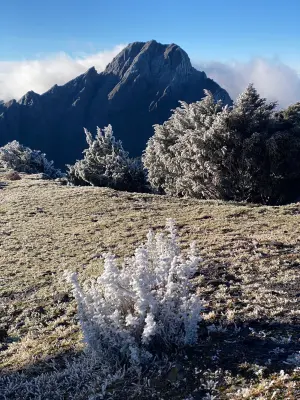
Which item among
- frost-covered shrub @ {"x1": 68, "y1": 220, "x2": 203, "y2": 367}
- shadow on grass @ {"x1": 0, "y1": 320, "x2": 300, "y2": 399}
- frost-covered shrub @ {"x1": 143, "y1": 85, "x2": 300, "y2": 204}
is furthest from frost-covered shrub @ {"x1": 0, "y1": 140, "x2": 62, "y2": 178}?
shadow on grass @ {"x1": 0, "y1": 320, "x2": 300, "y2": 399}

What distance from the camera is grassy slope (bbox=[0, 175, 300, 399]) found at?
16.8ft

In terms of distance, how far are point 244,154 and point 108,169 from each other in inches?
543

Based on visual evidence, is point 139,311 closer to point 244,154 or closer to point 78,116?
point 244,154

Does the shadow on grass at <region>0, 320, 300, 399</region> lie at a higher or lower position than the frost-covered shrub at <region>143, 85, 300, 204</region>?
lower

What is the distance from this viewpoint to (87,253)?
40.4 feet

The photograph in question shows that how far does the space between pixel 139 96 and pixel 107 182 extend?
170 metres

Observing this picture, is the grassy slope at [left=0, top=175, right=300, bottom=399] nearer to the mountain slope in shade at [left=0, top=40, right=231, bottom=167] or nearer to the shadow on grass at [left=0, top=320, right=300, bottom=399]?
the shadow on grass at [left=0, top=320, right=300, bottom=399]

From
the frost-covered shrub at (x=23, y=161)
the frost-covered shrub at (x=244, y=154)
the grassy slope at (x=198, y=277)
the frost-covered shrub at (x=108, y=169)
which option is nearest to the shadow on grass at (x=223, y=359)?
the grassy slope at (x=198, y=277)

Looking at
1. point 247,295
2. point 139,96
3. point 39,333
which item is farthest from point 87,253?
point 139,96

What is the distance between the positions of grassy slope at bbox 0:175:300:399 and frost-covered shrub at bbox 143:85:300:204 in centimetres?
537

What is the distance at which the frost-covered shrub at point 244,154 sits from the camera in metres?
23.2

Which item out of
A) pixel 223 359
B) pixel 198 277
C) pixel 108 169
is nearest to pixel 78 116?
pixel 108 169

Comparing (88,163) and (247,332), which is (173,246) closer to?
(247,332)

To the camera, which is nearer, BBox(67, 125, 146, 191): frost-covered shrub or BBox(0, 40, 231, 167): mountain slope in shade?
BBox(67, 125, 146, 191): frost-covered shrub
